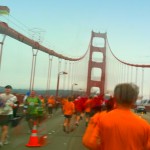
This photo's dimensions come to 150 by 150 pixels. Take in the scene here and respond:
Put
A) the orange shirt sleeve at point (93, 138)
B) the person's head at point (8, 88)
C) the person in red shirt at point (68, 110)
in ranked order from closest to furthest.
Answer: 1. the orange shirt sleeve at point (93, 138)
2. the person's head at point (8, 88)
3. the person in red shirt at point (68, 110)

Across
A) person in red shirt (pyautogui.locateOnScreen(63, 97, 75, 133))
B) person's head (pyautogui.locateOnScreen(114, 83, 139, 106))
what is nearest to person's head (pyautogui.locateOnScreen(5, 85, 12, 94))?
person in red shirt (pyautogui.locateOnScreen(63, 97, 75, 133))

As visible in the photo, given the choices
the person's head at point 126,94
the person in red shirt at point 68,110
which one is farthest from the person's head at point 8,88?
the person's head at point 126,94

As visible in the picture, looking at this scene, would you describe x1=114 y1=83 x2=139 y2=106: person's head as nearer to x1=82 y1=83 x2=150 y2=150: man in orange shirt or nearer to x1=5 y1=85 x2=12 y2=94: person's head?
x1=82 y1=83 x2=150 y2=150: man in orange shirt

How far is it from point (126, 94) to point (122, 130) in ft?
0.92

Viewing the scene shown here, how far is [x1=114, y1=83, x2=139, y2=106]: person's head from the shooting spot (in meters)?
3.68

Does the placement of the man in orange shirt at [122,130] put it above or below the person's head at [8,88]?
below

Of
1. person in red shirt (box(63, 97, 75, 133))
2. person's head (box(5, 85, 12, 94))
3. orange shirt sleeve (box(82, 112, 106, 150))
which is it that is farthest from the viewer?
person in red shirt (box(63, 97, 75, 133))

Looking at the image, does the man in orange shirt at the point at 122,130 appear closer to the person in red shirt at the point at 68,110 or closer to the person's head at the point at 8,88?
the person's head at the point at 8,88

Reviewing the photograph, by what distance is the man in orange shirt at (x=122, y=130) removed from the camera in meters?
3.59

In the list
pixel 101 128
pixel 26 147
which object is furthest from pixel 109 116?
pixel 26 147

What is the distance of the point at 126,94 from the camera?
12.1 feet

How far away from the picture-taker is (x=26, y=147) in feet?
38.2

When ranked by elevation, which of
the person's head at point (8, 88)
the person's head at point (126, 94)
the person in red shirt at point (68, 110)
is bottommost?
the person in red shirt at point (68, 110)

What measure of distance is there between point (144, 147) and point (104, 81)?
7168 cm
